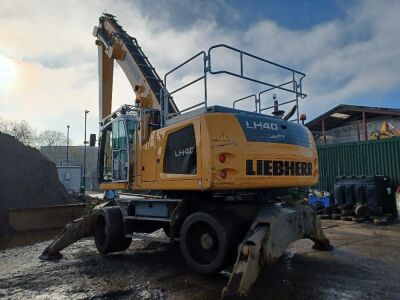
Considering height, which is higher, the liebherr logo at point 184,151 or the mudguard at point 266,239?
Result: the liebherr logo at point 184,151

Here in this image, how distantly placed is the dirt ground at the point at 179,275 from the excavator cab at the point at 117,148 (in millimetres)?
1695

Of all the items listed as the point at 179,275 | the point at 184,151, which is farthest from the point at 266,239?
the point at 184,151

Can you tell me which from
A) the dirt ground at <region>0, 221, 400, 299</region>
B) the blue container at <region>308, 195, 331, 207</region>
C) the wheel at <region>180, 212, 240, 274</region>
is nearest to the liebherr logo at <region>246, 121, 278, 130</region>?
the wheel at <region>180, 212, 240, 274</region>

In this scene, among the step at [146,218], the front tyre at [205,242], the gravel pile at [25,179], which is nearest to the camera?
the front tyre at [205,242]

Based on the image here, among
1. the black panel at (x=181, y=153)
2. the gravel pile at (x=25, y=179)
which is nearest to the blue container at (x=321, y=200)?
the black panel at (x=181, y=153)

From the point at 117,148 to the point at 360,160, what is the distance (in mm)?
10032

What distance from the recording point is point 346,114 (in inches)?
820

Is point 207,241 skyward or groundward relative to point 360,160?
groundward

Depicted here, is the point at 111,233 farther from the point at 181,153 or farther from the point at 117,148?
the point at 181,153

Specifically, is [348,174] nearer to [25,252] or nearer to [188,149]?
[188,149]

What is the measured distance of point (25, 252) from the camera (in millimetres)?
8141

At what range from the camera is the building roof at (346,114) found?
61.6 ft

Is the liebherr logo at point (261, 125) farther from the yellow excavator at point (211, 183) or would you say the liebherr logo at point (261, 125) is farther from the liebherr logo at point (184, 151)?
the liebherr logo at point (184, 151)

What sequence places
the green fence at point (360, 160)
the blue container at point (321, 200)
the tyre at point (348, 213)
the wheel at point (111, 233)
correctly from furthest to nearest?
the blue container at point (321, 200) → the green fence at point (360, 160) → the tyre at point (348, 213) → the wheel at point (111, 233)
